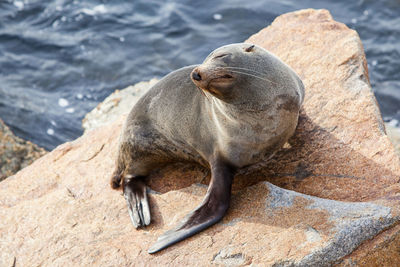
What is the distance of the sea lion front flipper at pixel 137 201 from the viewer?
16.1 feet

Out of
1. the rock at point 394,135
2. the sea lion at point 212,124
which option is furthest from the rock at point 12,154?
the rock at point 394,135

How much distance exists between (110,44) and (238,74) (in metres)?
8.27

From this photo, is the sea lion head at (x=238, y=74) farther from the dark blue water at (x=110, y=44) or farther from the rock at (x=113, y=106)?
the dark blue water at (x=110, y=44)

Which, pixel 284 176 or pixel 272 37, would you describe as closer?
pixel 284 176

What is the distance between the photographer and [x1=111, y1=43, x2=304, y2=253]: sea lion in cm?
447

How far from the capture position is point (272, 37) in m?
7.20

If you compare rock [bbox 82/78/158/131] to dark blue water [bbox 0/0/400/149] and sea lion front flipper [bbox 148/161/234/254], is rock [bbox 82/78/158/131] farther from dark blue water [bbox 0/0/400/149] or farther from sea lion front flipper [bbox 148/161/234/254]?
sea lion front flipper [bbox 148/161/234/254]

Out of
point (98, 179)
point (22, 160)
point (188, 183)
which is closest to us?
point (188, 183)

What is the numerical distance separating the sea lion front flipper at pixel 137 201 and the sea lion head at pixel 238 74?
1287 mm

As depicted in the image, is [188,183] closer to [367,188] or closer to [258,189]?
[258,189]

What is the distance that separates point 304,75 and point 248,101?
1790mm

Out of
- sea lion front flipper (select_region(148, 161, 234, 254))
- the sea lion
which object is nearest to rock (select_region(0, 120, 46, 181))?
the sea lion

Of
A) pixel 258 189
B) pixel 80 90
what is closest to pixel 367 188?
pixel 258 189

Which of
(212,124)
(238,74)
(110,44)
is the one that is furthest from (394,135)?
(110,44)
